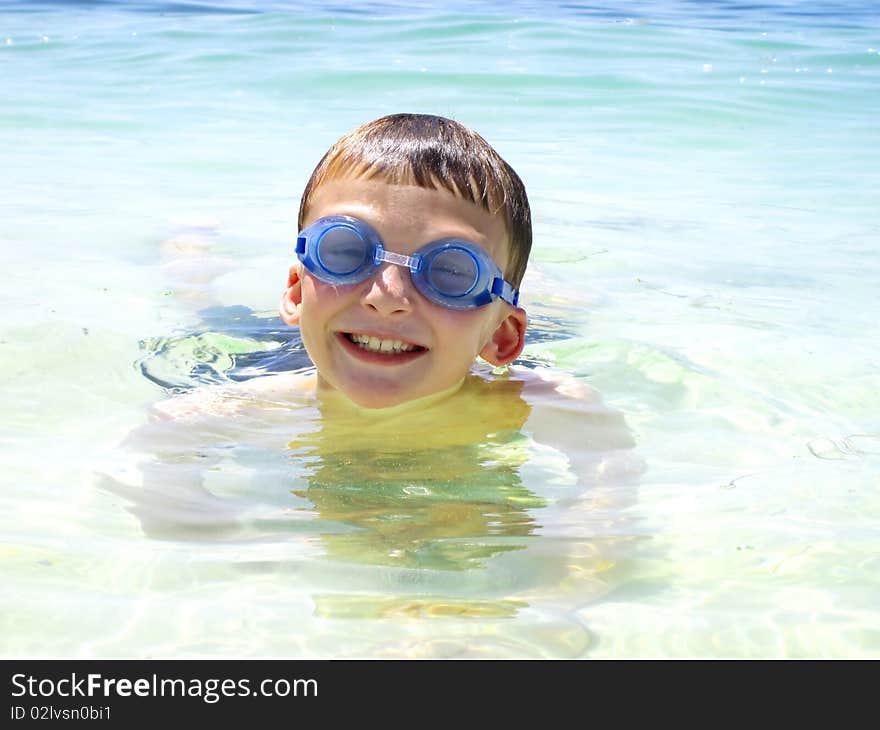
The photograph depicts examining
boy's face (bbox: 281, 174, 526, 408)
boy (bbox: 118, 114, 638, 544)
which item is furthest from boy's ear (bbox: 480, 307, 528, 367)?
boy's face (bbox: 281, 174, 526, 408)

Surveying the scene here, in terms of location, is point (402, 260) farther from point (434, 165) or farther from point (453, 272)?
point (434, 165)

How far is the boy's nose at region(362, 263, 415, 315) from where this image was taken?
3.07 meters

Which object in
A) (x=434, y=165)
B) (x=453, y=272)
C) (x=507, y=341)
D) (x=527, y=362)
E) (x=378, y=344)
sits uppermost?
(x=434, y=165)

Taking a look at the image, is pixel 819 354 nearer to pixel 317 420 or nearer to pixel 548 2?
pixel 317 420

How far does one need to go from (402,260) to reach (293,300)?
0.62 metres

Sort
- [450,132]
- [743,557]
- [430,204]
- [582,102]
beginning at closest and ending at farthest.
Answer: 1. [743,557]
2. [430,204]
3. [450,132]
4. [582,102]

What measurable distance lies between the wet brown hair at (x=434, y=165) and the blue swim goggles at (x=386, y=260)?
17 centimetres

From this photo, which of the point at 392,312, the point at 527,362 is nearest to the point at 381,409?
the point at 392,312

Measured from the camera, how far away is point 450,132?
3.37 meters

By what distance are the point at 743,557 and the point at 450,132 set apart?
1496 millimetres

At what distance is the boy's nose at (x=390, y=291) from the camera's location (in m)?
3.07

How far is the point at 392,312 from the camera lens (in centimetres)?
310

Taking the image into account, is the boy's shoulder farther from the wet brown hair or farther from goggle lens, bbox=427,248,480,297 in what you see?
goggle lens, bbox=427,248,480,297

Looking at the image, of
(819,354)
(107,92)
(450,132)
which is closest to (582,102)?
(107,92)
